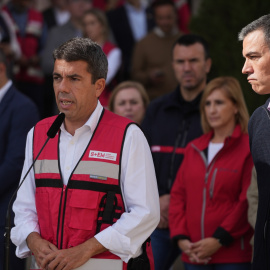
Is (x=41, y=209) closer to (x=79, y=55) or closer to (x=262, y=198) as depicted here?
(x=79, y=55)

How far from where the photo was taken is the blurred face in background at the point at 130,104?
6.13m

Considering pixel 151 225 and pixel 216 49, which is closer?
pixel 151 225

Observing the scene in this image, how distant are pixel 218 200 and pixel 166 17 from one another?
11.2 ft

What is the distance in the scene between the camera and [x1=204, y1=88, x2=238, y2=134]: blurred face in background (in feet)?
17.5

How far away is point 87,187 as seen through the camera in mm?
3596

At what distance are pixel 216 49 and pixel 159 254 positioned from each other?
3.24 meters

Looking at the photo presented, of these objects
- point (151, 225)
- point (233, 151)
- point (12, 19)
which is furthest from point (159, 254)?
point (12, 19)

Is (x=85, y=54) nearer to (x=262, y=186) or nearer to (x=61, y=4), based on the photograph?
(x=262, y=186)

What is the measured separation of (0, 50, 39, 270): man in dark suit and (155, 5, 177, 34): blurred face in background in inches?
122

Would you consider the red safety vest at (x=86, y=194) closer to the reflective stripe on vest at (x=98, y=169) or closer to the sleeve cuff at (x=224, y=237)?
the reflective stripe on vest at (x=98, y=169)

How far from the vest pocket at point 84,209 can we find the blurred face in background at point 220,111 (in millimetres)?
2007

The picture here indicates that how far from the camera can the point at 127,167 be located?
3598 millimetres

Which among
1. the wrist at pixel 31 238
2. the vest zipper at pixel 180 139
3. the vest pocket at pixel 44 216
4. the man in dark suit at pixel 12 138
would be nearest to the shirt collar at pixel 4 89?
the man in dark suit at pixel 12 138

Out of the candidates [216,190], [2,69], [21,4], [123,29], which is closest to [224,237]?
[216,190]
